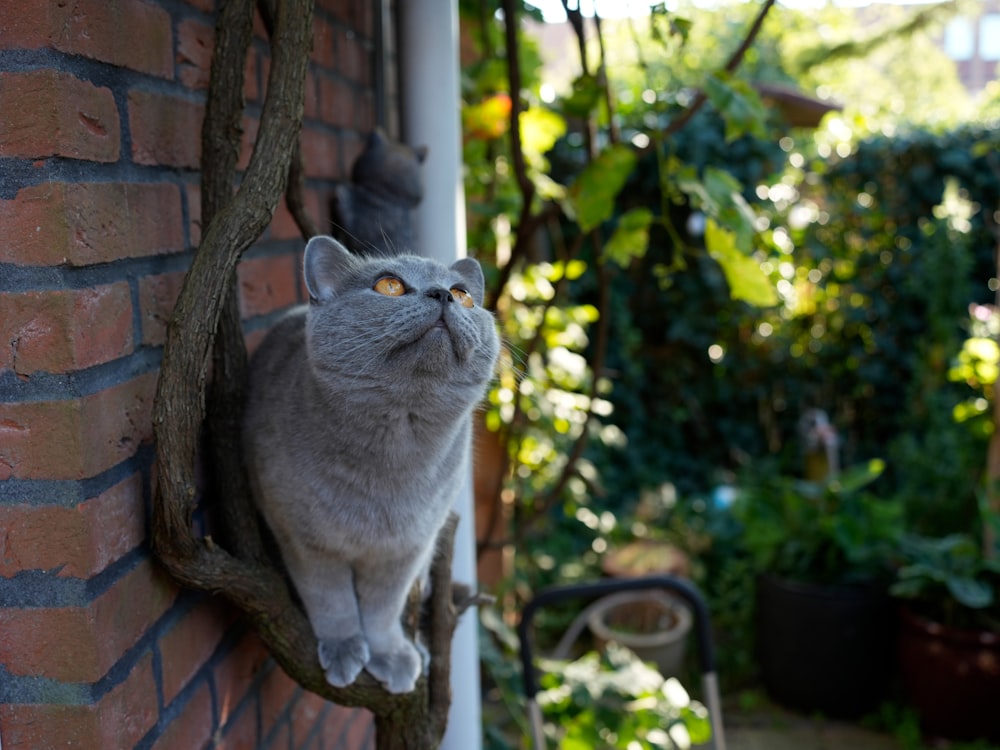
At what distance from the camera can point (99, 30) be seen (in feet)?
3.02

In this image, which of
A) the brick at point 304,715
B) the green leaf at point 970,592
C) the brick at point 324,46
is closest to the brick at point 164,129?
the brick at point 324,46

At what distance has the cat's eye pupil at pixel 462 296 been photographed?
3.95 feet

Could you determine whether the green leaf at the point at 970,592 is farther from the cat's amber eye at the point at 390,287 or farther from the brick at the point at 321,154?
the cat's amber eye at the point at 390,287

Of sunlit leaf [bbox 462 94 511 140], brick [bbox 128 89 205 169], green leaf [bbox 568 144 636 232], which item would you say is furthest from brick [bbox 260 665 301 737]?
sunlit leaf [bbox 462 94 511 140]

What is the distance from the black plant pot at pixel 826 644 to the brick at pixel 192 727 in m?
3.09

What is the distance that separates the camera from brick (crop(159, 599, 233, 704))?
1.08 m

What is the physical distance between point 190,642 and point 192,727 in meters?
0.11

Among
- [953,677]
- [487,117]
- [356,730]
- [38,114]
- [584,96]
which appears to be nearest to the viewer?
[38,114]

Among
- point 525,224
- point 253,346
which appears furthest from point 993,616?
point 253,346

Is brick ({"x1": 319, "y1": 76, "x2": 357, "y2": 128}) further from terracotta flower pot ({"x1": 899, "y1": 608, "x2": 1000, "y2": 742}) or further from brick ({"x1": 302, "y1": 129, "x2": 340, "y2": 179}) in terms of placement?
terracotta flower pot ({"x1": 899, "y1": 608, "x2": 1000, "y2": 742})

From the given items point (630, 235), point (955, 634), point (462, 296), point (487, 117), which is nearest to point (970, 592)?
point (955, 634)

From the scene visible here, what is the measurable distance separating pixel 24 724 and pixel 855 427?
5333mm

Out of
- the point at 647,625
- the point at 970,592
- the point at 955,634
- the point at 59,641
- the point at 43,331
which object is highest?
the point at 43,331

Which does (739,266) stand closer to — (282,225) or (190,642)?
(282,225)
